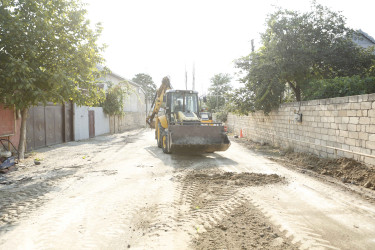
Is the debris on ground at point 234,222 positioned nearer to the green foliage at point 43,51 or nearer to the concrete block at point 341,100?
the concrete block at point 341,100

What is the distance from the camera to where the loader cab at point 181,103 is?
12.0 metres

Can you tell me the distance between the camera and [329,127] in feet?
28.1

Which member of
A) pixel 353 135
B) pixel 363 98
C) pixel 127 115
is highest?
pixel 363 98

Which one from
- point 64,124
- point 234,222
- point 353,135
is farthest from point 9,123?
point 353,135

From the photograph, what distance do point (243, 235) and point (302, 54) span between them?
10.8 metres

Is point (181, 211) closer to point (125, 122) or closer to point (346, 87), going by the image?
point (346, 87)

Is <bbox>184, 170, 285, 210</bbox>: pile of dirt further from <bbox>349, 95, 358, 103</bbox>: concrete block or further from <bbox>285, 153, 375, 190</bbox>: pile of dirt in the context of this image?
<bbox>349, 95, 358, 103</bbox>: concrete block

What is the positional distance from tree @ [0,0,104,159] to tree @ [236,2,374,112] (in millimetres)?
7887

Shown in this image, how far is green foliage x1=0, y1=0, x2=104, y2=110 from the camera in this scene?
308 inches

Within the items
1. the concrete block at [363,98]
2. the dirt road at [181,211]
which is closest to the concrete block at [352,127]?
the concrete block at [363,98]

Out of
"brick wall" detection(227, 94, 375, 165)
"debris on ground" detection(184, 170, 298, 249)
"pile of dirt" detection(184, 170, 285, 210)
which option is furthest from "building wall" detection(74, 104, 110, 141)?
"debris on ground" detection(184, 170, 298, 249)

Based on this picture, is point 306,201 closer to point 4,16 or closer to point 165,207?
point 165,207

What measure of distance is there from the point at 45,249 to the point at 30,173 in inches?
210

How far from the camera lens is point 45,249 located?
3.12 m
